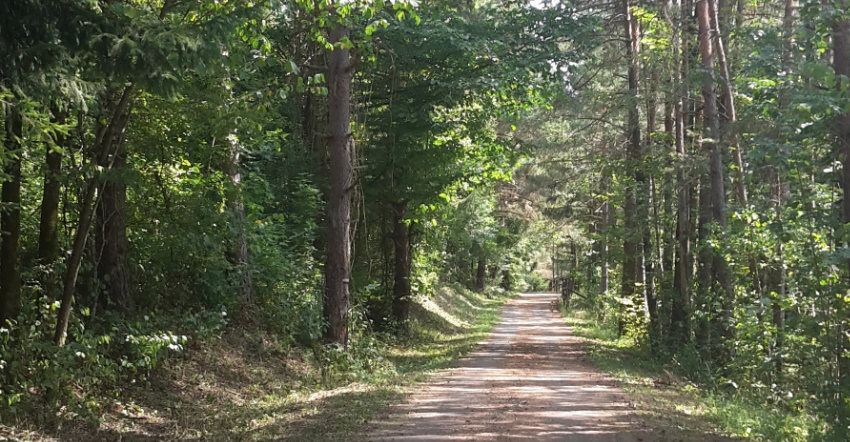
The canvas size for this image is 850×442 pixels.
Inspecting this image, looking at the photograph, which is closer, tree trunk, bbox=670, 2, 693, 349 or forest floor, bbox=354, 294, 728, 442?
forest floor, bbox=354, 294, 728, 442

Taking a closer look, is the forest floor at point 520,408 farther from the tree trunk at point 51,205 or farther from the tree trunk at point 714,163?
the tree trunk at point 51,205

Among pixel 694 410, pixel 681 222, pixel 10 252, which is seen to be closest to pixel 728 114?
pixel 681 222

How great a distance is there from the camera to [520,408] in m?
10.3

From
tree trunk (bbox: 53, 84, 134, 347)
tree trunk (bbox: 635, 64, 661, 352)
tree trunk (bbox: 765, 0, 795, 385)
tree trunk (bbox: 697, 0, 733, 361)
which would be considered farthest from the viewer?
tree trunk (bbox: 635, 64, 661, 352)

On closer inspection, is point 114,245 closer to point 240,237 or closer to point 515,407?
point 240,237

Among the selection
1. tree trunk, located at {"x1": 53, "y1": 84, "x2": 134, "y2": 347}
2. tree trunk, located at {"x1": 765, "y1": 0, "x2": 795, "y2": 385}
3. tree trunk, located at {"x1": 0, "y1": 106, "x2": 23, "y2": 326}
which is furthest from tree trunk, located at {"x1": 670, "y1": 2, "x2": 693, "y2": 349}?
tree trunk, located at {"x1": 0, "y1": 106, "x2": 23, "y2": 326}

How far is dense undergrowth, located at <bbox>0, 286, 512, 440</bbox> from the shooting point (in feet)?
26.5

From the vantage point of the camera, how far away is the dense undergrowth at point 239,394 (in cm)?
806

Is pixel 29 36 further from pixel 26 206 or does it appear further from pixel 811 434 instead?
pixel 811 434

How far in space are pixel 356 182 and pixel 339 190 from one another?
0.40 meters

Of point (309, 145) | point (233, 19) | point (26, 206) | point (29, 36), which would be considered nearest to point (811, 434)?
point (233, 19)

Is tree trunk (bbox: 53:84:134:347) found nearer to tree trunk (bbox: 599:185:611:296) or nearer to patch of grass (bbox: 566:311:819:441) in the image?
patch of grass (bbox: 566:311:819:441)

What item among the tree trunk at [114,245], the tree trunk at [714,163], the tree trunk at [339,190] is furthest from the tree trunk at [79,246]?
the tree trunk at [714,163]

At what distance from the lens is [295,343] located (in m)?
14.5
